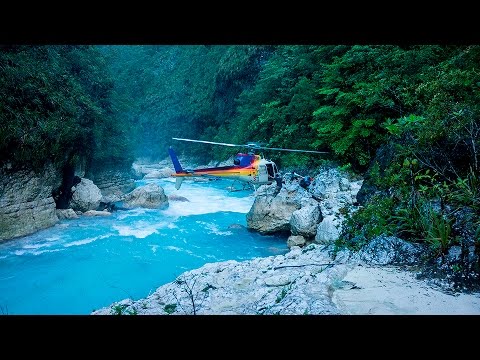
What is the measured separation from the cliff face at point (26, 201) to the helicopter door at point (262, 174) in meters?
10.6

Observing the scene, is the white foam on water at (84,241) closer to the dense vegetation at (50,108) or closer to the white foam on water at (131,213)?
the white foam on water at (131,213)

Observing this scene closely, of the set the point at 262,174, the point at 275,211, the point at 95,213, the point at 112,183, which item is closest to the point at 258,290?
the point at 262,174

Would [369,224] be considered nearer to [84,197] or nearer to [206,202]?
[206,202]

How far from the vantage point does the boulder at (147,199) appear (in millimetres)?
18094

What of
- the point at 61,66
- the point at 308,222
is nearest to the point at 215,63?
the point at 61,66

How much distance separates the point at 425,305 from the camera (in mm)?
3467

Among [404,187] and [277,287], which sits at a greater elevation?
[404,187]

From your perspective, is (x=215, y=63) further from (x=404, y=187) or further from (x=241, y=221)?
(x=404, y=187)

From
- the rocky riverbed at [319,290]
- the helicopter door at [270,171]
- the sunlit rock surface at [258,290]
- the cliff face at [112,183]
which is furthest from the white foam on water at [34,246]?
the helicopter door at [270,171]

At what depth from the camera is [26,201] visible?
525 inches

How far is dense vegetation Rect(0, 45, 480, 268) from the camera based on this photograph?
5.11 metres

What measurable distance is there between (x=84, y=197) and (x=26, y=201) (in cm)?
379

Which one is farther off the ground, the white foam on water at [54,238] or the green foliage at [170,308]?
the green foliage at [170,308]
